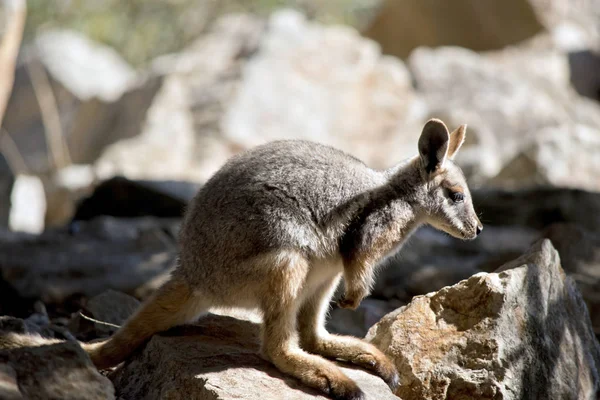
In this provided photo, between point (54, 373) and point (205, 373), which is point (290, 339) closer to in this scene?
point (205, 373)

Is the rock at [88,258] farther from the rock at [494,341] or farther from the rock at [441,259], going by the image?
the rock at [494,341]

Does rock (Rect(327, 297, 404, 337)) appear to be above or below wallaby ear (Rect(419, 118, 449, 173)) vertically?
below

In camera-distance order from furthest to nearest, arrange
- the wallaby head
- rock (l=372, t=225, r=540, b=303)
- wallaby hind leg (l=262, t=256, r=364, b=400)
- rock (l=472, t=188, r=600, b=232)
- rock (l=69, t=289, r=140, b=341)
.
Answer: rock (l=472, t=188, r=600, b=232) → rock (l=372, t=225, r=540, b=303) → rock (l=69, t=289, r=140, b=341) → the wallaby head → wallaby hind leg (l=262, t=256, r=364, b=400)

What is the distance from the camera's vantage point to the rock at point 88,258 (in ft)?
25.9

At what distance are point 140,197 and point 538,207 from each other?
204 inches

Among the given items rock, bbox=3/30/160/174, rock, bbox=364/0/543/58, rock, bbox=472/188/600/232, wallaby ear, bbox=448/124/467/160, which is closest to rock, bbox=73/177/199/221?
rock, bbox=472/188/600/232

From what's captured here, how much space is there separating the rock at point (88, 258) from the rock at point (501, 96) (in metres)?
7.29

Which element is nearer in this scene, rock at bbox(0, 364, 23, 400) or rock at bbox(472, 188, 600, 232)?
rock at bbox(0, 364, 23, 400)

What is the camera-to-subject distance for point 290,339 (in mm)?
4734

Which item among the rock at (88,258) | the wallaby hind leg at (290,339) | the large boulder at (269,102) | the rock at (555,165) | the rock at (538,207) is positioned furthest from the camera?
the large boulder at (269,102)

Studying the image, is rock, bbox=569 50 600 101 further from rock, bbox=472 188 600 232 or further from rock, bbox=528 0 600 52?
rock, bbox=472 188 600 232

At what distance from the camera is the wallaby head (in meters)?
5.25

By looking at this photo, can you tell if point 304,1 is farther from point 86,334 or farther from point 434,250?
point 86,334

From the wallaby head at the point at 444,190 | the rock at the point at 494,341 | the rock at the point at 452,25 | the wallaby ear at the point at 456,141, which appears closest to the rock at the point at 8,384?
the rock at the point at 494,341
